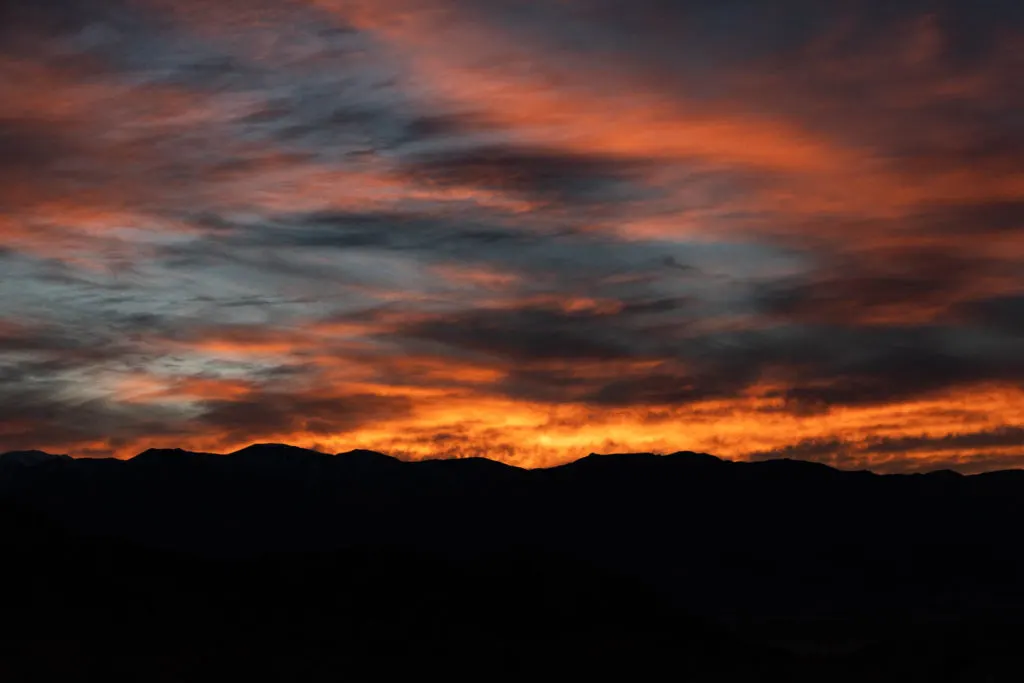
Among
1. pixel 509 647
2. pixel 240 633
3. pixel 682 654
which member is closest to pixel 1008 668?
pixel 682 654

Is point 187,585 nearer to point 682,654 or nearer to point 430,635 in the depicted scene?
point 430,635

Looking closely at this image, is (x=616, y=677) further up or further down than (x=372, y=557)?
further down

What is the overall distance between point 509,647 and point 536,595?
22400 mm

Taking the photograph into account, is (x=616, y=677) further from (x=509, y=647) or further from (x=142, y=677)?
(x=142, y=677)

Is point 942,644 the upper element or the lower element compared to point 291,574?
lower

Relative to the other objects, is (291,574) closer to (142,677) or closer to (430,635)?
(430,635)

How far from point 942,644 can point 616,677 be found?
32.1 m

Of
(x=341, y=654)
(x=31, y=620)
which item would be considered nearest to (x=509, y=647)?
(x=341, y=654)

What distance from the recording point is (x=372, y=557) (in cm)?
16188

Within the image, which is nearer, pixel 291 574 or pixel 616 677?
pixel 616 677

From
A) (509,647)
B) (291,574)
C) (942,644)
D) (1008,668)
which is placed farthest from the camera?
(291,574)

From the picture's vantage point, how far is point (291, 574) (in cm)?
15750

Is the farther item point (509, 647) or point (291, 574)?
point (291, 574)

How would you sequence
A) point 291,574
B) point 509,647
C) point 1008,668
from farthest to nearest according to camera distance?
point 291,574, point 509,647, point 1008,668
